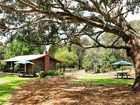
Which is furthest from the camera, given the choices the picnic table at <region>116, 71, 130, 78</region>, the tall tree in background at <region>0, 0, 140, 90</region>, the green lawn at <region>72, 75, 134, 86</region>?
the picnic table at <region>116, 71, 130, 78</region>

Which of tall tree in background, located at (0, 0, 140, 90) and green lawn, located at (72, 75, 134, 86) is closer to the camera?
tall tree in background, located at (0, 0, 140, 90)

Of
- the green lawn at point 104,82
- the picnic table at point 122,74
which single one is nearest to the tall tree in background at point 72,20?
the green lawn at point 104,82

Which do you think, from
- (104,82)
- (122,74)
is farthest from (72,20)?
(122,74)

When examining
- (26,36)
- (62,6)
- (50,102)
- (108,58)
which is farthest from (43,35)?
(108,58)

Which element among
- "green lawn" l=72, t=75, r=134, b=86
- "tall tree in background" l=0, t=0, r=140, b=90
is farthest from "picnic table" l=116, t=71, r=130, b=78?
"tall tree in background" l=0, t=0, r=140, b=90

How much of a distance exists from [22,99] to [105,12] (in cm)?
646

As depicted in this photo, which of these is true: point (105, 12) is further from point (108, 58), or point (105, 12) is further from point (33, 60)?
point (108, 58)

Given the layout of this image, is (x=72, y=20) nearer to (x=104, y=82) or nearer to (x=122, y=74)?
(x=104, y=82)

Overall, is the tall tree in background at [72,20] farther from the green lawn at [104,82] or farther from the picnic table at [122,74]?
the picnic table at [122,74]

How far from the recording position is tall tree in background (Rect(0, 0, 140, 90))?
50.2ft

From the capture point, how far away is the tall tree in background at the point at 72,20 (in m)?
15.3

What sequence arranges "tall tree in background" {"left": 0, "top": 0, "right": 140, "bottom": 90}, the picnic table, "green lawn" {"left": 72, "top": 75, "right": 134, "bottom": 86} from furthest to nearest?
the picnic table < "green lawn" {"left": 72, "top": 75, "right": 134, "bottom": 86} < "tall tree in background" {"left": 0, "top": 0, "right": 140, "bottom": 90}

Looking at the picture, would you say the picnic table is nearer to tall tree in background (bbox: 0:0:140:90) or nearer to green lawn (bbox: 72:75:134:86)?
green lawn (bbox: 72:75:134:86)

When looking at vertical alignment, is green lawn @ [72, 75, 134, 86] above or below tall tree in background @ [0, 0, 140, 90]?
below
